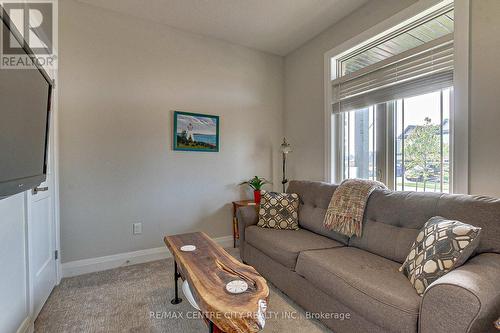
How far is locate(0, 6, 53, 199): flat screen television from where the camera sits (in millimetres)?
891

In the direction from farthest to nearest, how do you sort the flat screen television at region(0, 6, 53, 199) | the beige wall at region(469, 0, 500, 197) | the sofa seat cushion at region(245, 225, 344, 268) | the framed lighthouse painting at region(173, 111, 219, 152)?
the framed lighthouse painting at region(173, 111, 219, 152) → the sofa seat cushion at region(245, 225, 344, 268) → the beige wall at region(469, 0, 500, 197) → the flat screen television at region(0, 6, 53, 199)

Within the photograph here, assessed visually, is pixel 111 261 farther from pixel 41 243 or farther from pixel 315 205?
pixel 315 205

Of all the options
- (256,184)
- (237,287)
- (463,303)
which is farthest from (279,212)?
(463,303)

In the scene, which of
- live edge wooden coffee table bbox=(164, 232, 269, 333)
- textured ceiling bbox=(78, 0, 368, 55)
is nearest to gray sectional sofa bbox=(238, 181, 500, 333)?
live edge wooden coffee table bbox=(164, 232, 269, 333)

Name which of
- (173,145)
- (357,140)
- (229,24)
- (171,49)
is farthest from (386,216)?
(171,49)

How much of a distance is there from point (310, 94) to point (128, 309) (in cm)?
296

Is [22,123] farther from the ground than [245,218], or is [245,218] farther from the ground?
[22,123]

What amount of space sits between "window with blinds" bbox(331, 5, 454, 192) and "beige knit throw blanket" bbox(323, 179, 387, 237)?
44cm

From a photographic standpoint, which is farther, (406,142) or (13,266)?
(406,142)

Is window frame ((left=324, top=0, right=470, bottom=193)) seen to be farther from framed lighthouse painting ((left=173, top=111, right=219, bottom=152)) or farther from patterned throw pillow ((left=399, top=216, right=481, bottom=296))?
framed lighthouse painting ((left=173, top=111, right=219, bottom=152))

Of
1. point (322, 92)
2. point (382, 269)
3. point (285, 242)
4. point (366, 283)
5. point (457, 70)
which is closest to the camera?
point (366, 283)

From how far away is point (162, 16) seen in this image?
2.67 metres

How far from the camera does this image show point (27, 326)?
5.04 ft

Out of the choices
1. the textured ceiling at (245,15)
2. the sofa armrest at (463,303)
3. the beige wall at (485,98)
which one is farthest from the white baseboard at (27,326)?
the beige wall at (485,98)
